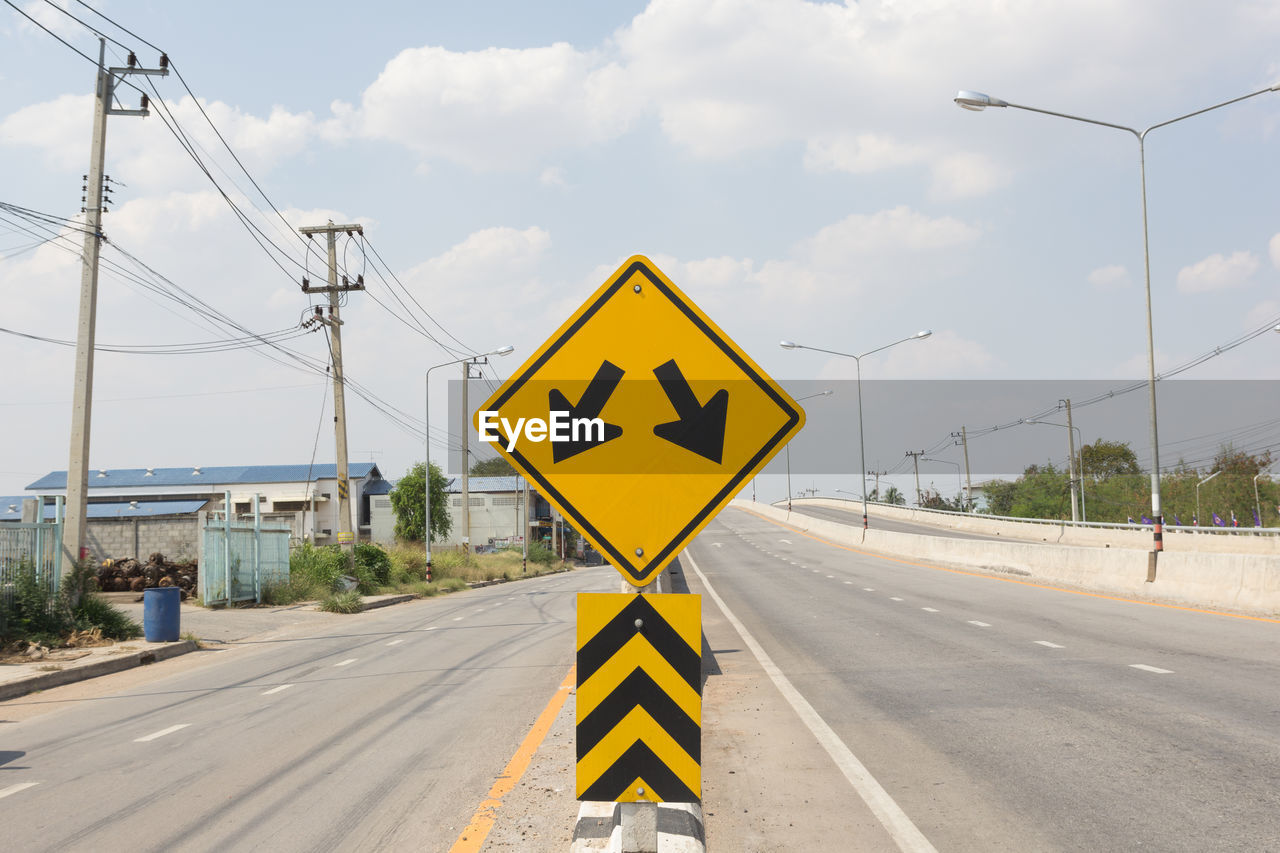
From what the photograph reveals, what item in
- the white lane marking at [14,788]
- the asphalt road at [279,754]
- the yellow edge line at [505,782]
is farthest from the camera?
the white lane marking at [14,788]

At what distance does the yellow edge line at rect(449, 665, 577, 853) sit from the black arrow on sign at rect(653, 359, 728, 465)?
3102mm

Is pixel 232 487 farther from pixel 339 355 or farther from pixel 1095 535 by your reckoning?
pixel 1095 535

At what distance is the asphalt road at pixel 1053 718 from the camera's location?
18.2ft

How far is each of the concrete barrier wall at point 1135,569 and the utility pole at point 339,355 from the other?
20.5 metres

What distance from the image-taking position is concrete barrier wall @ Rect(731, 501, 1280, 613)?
16016mm

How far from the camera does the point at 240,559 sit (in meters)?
26.4

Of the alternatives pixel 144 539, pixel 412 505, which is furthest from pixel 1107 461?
pixel 144 539

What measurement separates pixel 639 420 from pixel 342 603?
2520 cm

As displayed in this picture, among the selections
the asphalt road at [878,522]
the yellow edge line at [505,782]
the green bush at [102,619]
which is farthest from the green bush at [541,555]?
the yellow edge line at [505,782]

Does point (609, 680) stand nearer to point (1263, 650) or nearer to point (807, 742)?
point (807, 742)

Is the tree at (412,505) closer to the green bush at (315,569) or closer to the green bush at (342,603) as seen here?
the green bush at (315,569)

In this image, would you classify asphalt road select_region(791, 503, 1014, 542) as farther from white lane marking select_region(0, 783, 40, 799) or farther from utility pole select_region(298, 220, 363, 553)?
white lane marking select_region(0, 783, 40, 799)

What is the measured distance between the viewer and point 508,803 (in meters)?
6.24

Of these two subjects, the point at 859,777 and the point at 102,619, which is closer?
the point at 859,777
